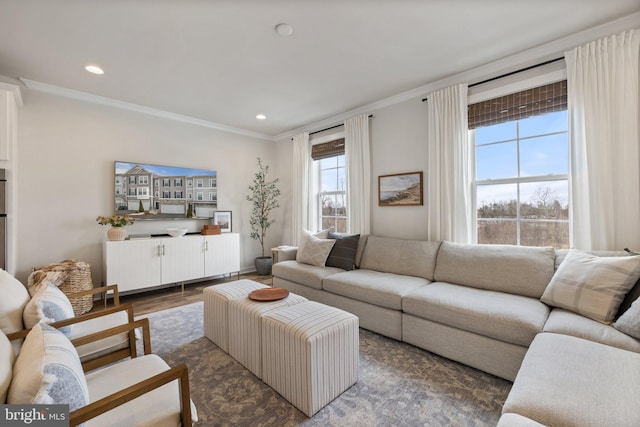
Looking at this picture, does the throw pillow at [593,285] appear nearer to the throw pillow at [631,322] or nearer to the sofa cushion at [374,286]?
the throw pillow at [631,322]

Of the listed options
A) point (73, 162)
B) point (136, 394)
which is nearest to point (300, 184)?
point (73, 162)

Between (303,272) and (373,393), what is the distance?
5.48 ft

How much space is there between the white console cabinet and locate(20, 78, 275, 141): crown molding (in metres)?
1.85

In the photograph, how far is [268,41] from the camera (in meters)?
2.35

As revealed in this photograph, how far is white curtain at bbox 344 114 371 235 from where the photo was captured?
3797 mm

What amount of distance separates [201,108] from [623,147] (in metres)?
4.58

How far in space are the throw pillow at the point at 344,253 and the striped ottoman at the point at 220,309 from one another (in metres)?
1.13

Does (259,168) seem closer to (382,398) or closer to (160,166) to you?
(160,166)

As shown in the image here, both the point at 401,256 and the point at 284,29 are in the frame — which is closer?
the point at 284,29

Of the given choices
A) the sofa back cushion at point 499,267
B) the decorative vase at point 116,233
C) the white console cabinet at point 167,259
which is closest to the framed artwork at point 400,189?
the sofa back cushion at point 499,267

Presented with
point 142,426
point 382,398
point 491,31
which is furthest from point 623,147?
point 142,426

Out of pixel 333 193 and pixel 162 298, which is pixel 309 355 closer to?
pixel 162 298

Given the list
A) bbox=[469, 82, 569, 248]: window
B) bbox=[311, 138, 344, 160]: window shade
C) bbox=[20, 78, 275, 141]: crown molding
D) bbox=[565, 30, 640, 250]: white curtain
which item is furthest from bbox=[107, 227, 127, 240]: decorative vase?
bbox=[565, 30, 640, 250]: white curtain

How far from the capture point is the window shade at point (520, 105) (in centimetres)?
243
